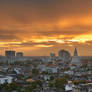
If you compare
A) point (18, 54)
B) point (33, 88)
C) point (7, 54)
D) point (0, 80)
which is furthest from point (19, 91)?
point (18, 54)

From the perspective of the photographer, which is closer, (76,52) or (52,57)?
(76,52)

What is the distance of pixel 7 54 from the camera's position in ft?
169

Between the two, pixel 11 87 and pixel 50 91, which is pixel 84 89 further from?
pixel 11 87

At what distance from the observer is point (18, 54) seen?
2462 inches

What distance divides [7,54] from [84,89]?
141 ft

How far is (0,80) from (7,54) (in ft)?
122

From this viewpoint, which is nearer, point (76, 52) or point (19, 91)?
point (19, 91)

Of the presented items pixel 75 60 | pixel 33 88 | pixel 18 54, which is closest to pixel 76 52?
pixel 75 60

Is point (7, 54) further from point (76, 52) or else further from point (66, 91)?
point (66, 91)

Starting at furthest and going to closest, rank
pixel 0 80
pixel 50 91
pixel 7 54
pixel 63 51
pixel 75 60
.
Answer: pixel 63 51 < pixel 7 54 < pixel 75 60 < pixel 0 80 < pixel 50 91

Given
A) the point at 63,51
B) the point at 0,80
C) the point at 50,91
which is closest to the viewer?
the point at 50,91

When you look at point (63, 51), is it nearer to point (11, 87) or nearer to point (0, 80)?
point (0, 80)

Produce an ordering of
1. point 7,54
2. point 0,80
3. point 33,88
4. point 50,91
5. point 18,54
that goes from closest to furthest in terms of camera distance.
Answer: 1. point 50,91
2. point 33,88
3. point 0,80
4. point 7,54
5. point 18,54

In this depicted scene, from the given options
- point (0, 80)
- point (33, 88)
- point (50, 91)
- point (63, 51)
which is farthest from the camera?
point (63, 51)
